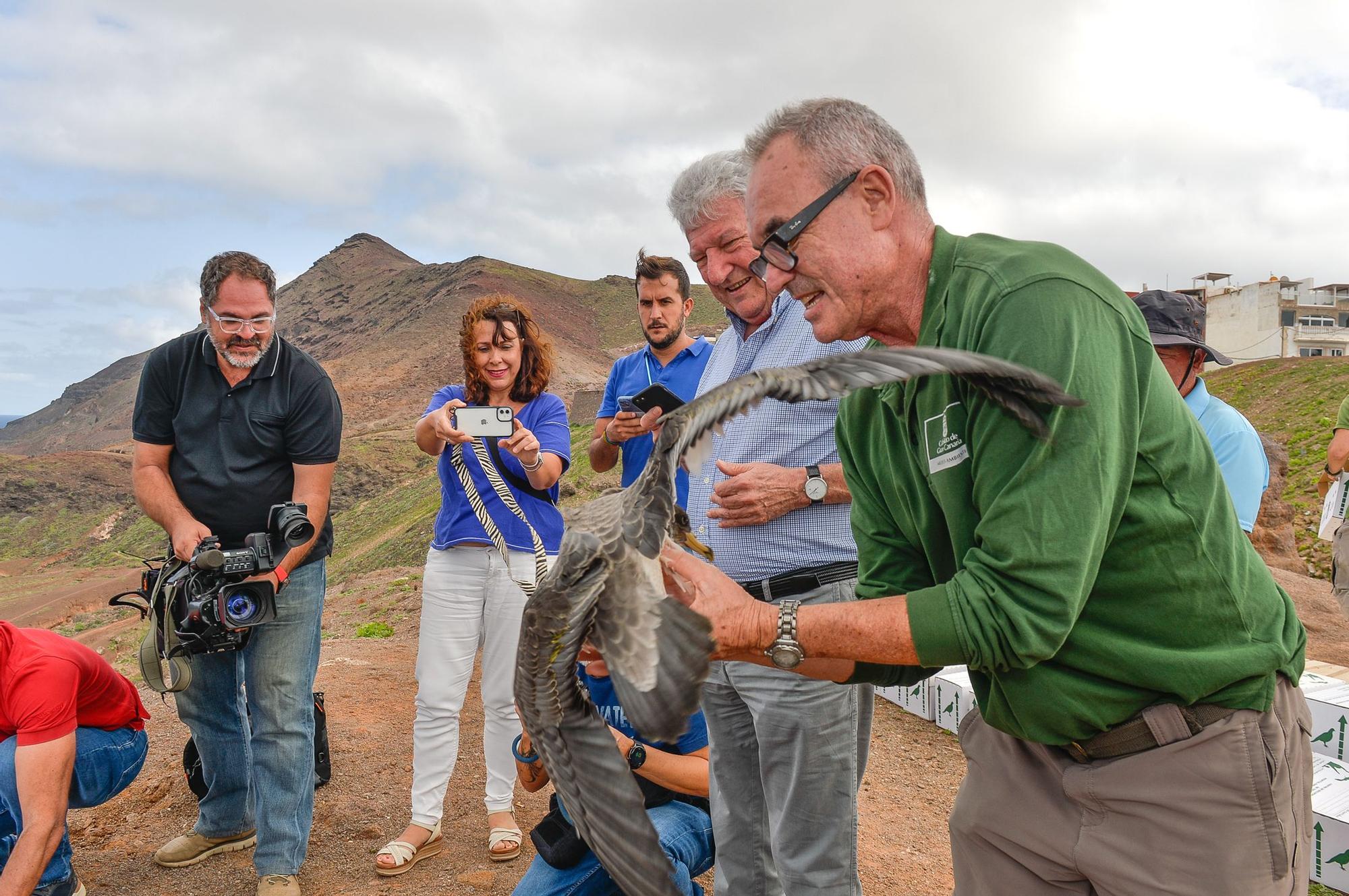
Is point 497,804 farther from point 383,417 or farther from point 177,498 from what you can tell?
point 383,417

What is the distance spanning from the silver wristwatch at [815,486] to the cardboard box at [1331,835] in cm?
298

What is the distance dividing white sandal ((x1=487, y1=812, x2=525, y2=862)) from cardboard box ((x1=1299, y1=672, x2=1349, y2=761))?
176 inches

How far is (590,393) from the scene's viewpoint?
92.7ft

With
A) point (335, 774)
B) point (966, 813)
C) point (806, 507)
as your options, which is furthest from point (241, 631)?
point (966, 813)

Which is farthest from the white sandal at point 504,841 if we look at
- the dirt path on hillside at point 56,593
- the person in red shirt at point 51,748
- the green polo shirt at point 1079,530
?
the dirt path on hillside at point 56,593

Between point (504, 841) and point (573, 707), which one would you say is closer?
point (573, 707)

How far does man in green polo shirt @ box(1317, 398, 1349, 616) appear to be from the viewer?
5.22m

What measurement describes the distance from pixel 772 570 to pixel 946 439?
1341 mm

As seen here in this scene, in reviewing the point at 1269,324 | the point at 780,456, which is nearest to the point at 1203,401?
the point at 780,456

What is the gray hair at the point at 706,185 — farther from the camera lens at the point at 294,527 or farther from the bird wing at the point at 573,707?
the camera lens at the point at 294,527

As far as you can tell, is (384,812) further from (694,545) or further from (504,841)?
(694,545)

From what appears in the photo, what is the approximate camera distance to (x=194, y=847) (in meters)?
4.53

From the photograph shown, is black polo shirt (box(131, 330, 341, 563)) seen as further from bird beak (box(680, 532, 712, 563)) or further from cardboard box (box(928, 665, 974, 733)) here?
cardboard box (box(928, 665, 974, 733))

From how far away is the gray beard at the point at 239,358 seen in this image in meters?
4.17
